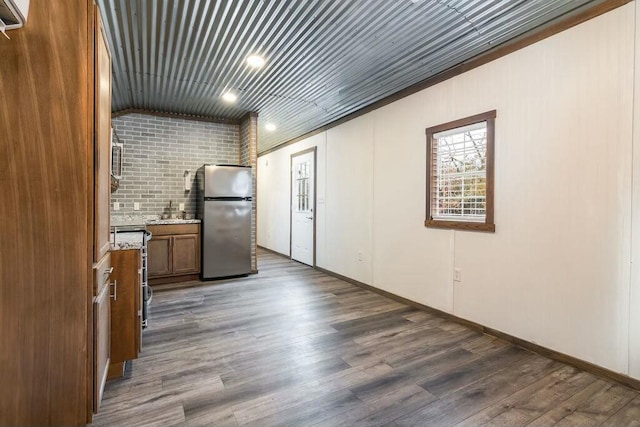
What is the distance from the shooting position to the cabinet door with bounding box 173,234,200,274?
15.2 feet

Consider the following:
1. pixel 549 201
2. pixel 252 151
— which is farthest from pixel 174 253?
pixel 549 201

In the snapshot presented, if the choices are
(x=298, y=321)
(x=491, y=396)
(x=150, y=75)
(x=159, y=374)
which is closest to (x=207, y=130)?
(x=150, y=75)

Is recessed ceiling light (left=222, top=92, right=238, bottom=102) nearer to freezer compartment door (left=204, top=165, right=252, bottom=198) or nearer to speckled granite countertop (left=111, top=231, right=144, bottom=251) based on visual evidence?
freezer compartment door (left=204, top=165, right=252, bottom=198)

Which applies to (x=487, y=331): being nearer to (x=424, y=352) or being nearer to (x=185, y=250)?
(x=424, y=352)

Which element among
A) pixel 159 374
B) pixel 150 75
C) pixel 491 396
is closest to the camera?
pixel 491 396

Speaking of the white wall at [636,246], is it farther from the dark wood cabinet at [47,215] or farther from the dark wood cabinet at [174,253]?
the dark wood cabinet at [174,253]

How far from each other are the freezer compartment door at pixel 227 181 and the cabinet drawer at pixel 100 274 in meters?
2.93

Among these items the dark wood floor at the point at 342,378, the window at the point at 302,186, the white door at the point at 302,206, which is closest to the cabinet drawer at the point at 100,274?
the dark wood floor at the point at 342,378

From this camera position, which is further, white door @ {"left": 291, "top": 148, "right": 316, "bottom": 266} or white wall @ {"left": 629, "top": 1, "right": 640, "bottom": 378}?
white door @ {"left": 291, "top": 148, "right": 316, "bottom": 266}

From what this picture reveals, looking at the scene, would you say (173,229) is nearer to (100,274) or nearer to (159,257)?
(159,257)

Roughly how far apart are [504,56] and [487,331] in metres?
2.43

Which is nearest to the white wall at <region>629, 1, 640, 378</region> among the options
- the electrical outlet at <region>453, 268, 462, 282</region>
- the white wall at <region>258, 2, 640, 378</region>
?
the white wall at <region>258, 2, 640, 378</region>

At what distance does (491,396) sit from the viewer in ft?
6.40

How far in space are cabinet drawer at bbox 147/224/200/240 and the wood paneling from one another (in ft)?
10.9
